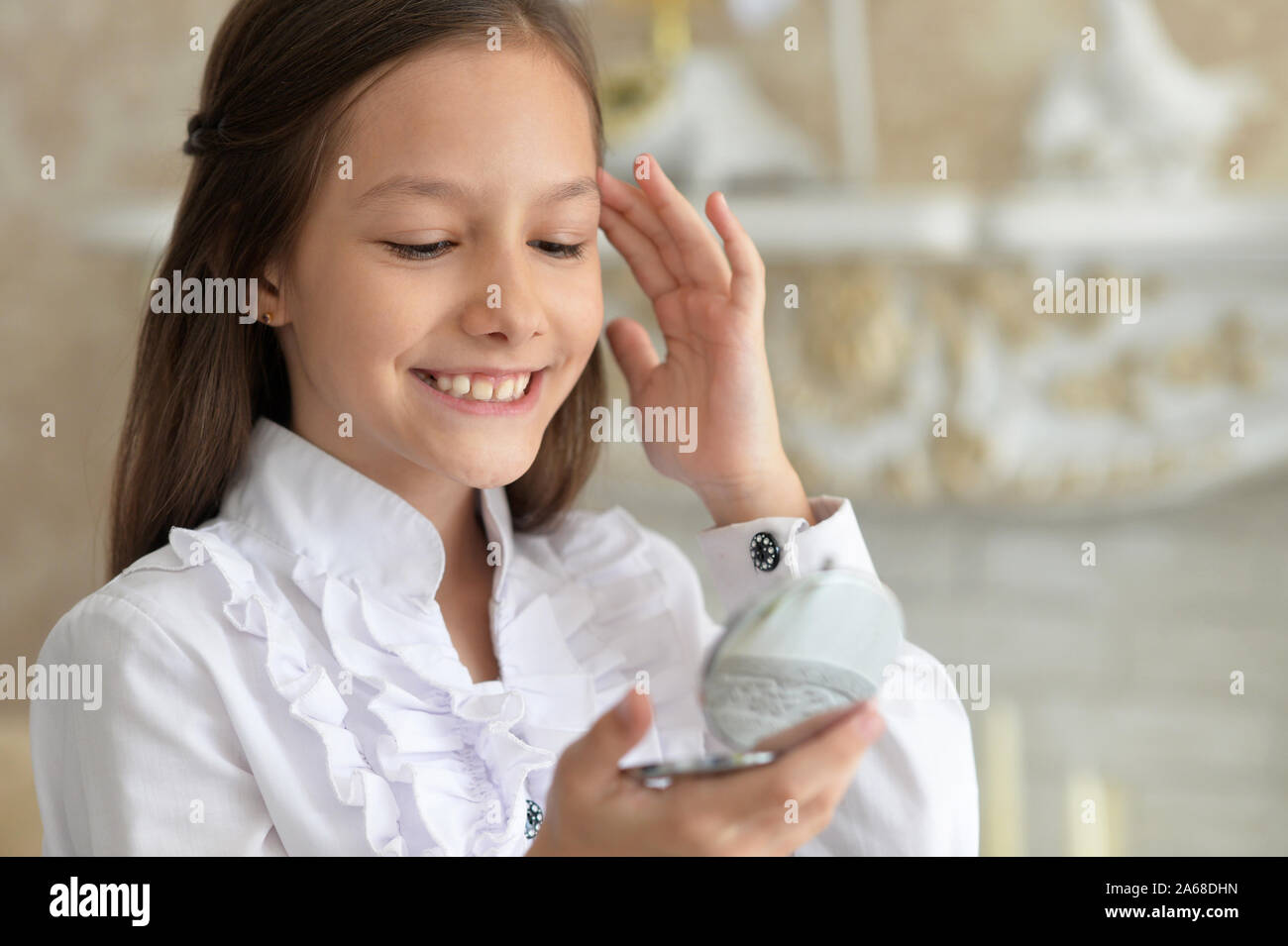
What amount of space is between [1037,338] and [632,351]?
0.79 m

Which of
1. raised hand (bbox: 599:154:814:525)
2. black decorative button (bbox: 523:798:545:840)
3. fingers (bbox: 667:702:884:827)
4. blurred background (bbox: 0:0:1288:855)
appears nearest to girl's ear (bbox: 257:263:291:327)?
raised hand (bbox: 599:154:814:525)

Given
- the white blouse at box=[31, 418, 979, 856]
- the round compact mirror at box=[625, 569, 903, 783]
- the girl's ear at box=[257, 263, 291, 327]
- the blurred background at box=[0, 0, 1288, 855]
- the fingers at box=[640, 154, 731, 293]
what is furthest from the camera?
the blurred background at box=[0, 0, 1288, 855]

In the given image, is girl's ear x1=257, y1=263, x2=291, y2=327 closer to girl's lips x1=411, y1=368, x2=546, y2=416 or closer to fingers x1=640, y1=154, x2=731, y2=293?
girl's lips x1=411, y1=368, x2=546, y2=416

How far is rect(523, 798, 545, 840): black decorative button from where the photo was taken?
2.47 feet

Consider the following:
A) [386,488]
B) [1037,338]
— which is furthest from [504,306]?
[1037,338]

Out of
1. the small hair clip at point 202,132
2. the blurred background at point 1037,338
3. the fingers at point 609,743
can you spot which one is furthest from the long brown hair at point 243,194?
the blurred background at point 1037,338

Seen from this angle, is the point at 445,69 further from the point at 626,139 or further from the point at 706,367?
the point at 626,139

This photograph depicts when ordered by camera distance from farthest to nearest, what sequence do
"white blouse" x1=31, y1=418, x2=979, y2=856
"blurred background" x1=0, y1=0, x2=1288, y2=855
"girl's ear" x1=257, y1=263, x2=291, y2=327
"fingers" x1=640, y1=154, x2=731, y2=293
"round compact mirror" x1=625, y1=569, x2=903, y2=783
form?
"blurred background" x1=0, y1=0, x2=1288, y2=855 → "fingers" x1=640, y1=154, x2=731, y2=293 → "girl's ear" x1=257, y1=263, x2=291, y2=327 → "white blouse" x1=31, y1=418, x2=979, y2=856 → "round compact mirror" x1=625, y1=569, x2=903, y2=783

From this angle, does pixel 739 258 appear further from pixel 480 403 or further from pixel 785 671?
pixel 785 671

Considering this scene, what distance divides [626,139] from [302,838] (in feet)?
3.73

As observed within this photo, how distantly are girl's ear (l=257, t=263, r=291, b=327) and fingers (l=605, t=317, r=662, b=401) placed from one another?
10.3 inches

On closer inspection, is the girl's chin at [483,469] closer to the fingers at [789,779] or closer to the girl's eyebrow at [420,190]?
the girl's eyebrow at [420,190]

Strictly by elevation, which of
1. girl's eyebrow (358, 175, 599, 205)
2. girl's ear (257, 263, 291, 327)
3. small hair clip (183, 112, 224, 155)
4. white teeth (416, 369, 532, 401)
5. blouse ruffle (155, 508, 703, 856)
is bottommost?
blouse ruffle (155, 508, 703, 856)

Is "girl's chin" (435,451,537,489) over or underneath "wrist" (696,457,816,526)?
over
